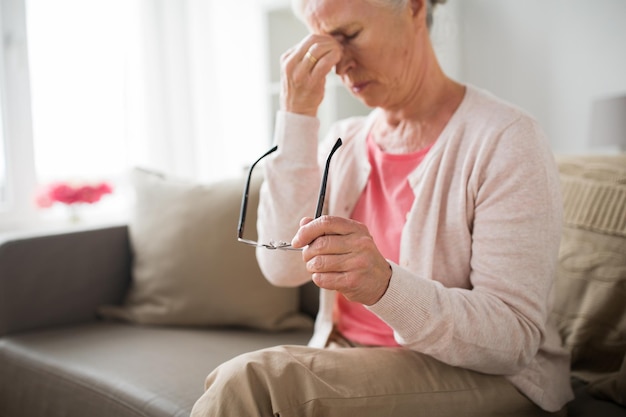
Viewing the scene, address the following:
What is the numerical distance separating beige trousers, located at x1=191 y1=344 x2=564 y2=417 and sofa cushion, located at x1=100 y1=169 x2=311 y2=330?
650mm

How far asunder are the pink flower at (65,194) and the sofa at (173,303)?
2.32 feet

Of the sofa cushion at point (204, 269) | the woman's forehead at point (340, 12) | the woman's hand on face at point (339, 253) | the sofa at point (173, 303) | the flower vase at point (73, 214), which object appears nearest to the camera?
the woman's hand on face at point (339, 253)

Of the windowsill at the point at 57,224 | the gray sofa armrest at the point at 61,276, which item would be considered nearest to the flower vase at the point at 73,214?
the windowsill at the point at 57,224

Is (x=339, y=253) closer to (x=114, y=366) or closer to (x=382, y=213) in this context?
(x=382, y=213)

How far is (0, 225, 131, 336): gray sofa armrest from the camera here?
1.60 m

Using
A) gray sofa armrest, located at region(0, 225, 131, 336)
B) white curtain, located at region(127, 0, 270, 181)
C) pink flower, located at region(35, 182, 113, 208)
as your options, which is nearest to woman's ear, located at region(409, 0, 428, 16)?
gray sofa armrest, located at region(0, 225, 131, 336)

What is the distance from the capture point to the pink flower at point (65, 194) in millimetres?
2367

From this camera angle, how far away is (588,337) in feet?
3.73

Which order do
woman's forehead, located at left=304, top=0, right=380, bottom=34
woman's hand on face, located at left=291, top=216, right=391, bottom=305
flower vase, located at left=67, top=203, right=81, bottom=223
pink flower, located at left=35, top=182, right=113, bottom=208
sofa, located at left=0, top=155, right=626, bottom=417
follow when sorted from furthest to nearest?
flower vase, located at left=67, top=203, right=81, bottom=223 → pink flower, located at left=35, top=182, right=113, bottom=208 → sofa, located at left=0, top=155, right=626, bottom=417 → woman's forehead, located at left=304, top=0, right=380, bottom=34 → woman's hand on face, located at left=291, top=216, right=391, bottom=305

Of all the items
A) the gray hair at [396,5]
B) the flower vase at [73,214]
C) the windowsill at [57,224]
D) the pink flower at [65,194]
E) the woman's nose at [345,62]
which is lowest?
the windowsill at [57,224]

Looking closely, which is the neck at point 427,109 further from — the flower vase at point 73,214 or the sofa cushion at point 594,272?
the flower vase at point 73,214

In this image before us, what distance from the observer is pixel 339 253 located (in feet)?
2.46

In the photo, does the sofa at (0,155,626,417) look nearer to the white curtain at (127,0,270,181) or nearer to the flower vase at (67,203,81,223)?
the flower vase at (67,203,81,223)

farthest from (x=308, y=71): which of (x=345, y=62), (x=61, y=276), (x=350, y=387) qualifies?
(x=61, y=276)
